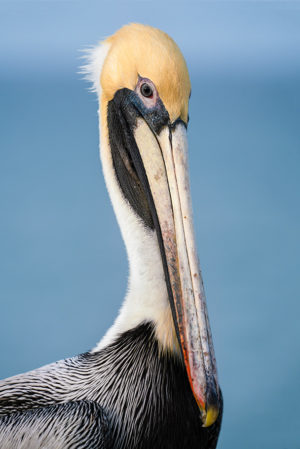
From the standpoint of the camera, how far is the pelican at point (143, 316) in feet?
6.64

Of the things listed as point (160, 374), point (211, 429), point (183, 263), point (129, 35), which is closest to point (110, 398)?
point (160, 374)

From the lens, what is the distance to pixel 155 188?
2.10 meters

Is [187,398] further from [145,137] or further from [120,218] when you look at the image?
[145,137]

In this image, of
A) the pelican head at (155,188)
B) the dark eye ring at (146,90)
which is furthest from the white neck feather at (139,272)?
the dark eye ring at (146,90)

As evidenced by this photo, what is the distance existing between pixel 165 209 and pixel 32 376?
0.81m

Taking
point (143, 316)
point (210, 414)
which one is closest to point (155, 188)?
point (143, 316)

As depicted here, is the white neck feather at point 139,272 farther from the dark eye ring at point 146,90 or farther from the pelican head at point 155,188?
the dark eye ring at point 146,90

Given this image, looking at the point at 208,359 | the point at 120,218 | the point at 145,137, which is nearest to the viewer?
the point at 208,359

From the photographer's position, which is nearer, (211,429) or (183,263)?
(183,263)

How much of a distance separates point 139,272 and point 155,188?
0.31m

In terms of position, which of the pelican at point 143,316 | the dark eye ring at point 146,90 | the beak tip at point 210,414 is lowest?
the beak tip at point 210,414

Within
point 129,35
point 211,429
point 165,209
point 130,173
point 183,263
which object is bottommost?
point 211,429

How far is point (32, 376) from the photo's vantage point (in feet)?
7.59

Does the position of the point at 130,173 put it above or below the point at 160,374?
above
